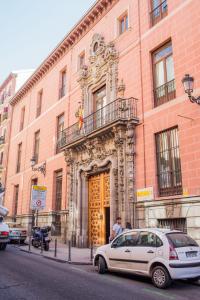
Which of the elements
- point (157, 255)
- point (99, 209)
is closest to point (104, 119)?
point (99, 209)

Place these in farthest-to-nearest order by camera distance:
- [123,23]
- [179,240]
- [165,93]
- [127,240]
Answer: [123,23] → [165,93] → [127,240] → [179,240]

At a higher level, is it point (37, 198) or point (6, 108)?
point (6, 108)

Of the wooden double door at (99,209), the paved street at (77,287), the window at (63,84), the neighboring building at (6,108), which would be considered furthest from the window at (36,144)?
the paved street at (77,287)

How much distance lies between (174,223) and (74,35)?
15765mm

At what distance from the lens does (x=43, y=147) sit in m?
23.8

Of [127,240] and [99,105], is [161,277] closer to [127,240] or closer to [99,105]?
[127,240]

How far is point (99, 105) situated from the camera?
60.0 ft

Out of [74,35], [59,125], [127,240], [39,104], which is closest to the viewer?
[127,240]

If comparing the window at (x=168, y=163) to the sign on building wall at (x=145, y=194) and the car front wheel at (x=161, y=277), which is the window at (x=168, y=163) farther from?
the car front wheel at (x=161, y=277)

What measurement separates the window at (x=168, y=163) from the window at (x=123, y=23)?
7.67 meters

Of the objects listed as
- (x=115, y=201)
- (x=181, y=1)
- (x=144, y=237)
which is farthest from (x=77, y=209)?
(x=181, y=1)

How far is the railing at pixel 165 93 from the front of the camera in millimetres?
13148

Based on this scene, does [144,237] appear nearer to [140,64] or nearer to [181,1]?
[140,64]

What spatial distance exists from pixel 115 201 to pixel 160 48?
305 inches
